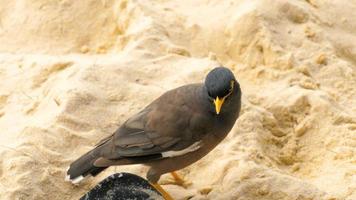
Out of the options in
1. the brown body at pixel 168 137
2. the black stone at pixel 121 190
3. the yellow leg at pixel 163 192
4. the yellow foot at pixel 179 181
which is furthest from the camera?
the yellow foot at pixel 179 181

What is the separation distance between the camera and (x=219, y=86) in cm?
438

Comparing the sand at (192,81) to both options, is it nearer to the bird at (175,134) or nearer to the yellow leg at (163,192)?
the yellow leg at (163,192)

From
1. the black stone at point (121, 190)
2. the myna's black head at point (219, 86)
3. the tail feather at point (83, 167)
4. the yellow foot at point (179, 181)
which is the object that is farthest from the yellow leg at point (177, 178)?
the myna's black head at point (219, 86)

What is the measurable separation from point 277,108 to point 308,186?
0.88 m

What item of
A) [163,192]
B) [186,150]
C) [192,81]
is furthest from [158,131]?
[192,81]

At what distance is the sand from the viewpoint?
466cm

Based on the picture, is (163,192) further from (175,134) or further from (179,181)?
(175,134)

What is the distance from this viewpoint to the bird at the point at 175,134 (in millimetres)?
4422

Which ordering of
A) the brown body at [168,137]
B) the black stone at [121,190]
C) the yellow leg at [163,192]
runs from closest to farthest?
the black stone at [121,190], the brown body at [168,137], the yellow leg at [163,192]

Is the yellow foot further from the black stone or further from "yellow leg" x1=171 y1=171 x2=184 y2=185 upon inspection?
the black stone

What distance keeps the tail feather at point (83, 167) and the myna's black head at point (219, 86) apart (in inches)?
33.7

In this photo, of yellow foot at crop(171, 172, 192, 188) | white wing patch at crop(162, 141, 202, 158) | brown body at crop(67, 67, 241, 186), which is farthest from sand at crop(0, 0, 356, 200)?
white wing patch at crop(162, 141, 202, 158)

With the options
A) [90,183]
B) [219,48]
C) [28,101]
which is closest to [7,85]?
[28,101]

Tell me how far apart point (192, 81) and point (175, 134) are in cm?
102
